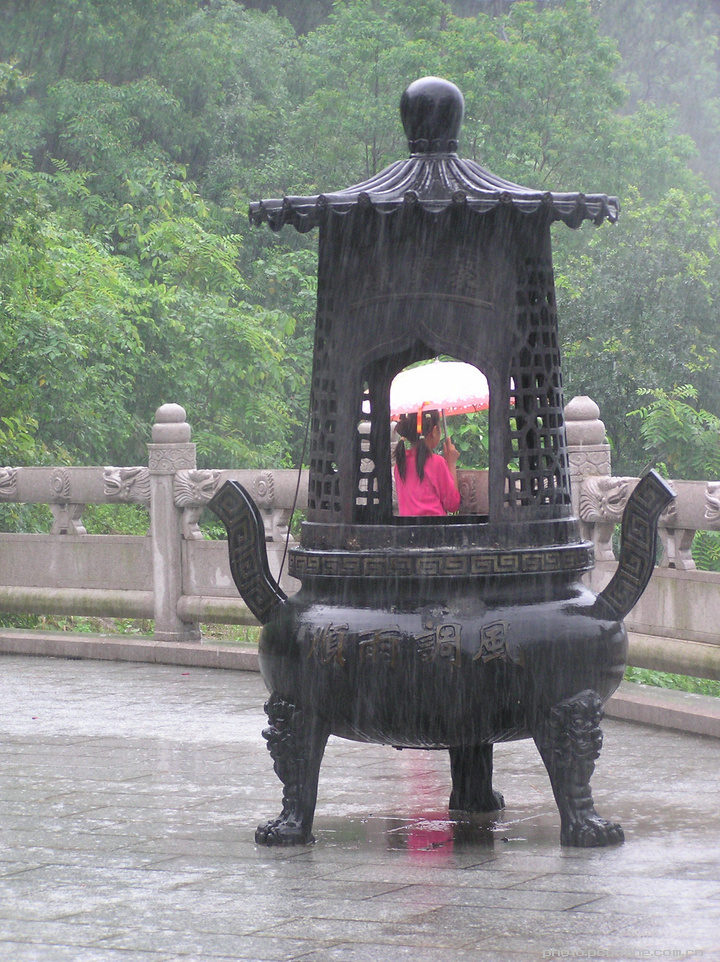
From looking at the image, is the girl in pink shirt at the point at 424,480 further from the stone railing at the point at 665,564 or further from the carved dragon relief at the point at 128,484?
the carved dragon relief at the point at 128,484

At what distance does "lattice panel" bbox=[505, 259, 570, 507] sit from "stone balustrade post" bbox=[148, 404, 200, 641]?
5340mm

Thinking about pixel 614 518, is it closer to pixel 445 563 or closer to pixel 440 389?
pixel 440 389

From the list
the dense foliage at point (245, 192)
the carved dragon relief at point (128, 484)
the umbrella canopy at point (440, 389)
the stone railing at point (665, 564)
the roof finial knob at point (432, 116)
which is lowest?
the stone railing at point (665, 564)

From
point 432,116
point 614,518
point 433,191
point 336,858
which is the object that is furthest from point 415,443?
point 614,518

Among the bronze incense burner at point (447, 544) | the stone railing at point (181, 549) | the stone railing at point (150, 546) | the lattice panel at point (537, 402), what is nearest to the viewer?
the bronze incense burner at point (447, 544)

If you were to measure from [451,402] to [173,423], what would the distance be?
352cm

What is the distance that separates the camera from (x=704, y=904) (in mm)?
4527

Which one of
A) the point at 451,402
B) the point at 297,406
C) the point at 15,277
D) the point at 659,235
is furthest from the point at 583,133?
the point at 451,402

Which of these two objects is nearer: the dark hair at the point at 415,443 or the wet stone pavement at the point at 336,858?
the wet stone pavement at the point at 336,858

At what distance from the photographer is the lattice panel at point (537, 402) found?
554 cm

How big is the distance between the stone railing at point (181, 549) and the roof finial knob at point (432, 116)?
3.04m

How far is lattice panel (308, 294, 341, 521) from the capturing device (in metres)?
5.68

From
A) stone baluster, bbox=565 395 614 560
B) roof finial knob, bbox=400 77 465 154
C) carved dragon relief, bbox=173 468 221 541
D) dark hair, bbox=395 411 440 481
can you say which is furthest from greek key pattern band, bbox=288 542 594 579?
carved dragon relief, bbox=173 468 221 541

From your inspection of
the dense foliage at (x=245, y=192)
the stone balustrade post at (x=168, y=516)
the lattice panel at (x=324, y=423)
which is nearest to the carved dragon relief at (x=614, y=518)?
the lattice panel at (x=324, y=423)
